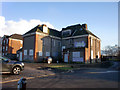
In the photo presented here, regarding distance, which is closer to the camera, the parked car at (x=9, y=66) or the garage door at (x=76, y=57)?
the parked car at (x=9, y=66)

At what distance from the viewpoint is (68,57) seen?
24.7 m

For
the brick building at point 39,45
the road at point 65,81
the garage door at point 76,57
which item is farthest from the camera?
the brick building at point 39,45

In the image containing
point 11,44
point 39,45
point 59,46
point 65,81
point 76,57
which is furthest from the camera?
point 11,44

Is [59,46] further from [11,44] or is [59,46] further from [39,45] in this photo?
[11,44]

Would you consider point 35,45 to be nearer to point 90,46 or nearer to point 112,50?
point 90,46

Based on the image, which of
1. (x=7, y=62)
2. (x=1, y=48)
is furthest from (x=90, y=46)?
(x=1, y=48)

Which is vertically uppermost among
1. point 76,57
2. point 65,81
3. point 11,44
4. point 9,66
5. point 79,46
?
point 11,44

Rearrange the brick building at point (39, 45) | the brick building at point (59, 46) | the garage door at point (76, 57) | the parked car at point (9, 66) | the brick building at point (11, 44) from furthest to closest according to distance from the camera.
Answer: the brick building at point (11, 44)
the brick building at point (39, 45)
the brick building at point (59, 46)
the garage door at point (76, 57)
the parked car at point (9, 66)

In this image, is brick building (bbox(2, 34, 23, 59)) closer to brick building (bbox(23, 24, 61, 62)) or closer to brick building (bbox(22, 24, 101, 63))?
brick building (bbox(22, 24, 101, 63))

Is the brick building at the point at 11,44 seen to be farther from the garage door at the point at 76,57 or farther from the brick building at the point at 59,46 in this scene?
the garage door at the point at 76,57

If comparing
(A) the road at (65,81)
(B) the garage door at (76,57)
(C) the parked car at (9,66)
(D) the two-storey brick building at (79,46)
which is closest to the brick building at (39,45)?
(D) the two-storey brick building at (79,46)

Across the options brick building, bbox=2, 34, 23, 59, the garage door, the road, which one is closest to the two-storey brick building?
the garage door

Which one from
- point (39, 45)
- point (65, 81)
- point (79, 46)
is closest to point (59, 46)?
point (79, 46)

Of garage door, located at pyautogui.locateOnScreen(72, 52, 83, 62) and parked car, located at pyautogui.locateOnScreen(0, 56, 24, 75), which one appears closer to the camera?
parked car, located at pyautogui.locateOnScreen(0, 56, 24, 75)
